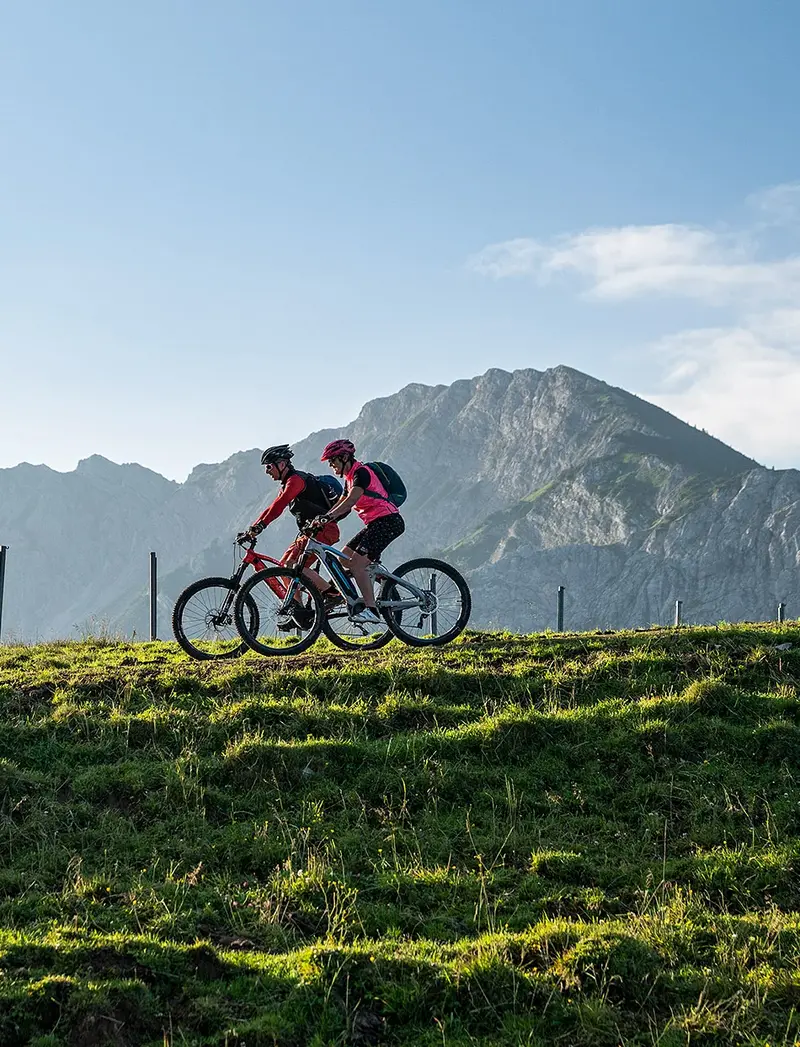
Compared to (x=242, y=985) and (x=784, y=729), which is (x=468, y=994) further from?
(x=784, y=729)

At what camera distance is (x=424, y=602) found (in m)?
12.5

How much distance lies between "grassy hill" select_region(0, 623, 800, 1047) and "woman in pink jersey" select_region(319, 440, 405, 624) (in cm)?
104

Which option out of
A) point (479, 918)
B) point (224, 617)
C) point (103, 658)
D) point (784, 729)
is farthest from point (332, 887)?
point (103, 658)

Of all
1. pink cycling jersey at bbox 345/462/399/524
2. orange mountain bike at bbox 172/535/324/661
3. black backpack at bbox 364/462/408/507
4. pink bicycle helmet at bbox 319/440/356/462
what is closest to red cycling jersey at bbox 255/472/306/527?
orange mountain bike at bbox 172/535/324/661

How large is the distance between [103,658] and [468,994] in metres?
9.47

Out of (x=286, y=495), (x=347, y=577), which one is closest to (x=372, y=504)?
(x=347, y=577)

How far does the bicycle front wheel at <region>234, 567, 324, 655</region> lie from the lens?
12.4 meters

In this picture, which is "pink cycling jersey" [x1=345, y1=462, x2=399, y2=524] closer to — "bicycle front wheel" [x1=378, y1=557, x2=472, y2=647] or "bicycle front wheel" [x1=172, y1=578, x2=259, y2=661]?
"bicycle front wheel" [x1=378, y1=557, x2=472, y2=647]

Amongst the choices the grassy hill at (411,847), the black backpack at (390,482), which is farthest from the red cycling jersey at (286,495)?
the grassy hill at (411,847)

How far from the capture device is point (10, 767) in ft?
29.2

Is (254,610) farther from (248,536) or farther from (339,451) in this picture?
(339,451)

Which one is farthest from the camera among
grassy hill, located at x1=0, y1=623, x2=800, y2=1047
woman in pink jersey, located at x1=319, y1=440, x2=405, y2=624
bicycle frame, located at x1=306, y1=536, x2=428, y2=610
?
bicycle frame, located at x1=306, y1=536, x2=428, y2=610

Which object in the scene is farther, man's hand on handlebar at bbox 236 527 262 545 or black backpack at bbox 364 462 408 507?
black backpack at bbox 364 462 408 507

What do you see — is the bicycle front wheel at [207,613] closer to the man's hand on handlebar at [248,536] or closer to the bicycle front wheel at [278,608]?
the bicycle front wheel at [278,608]
